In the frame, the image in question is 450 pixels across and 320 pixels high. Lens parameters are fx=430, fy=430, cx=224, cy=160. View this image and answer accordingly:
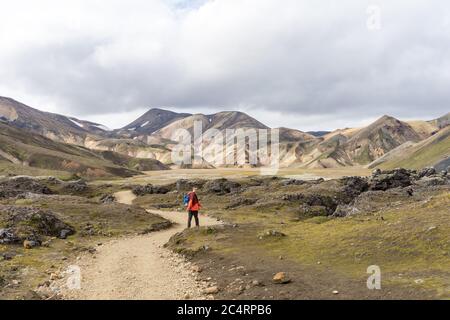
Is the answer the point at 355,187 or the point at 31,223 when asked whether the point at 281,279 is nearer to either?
the point at 31,223

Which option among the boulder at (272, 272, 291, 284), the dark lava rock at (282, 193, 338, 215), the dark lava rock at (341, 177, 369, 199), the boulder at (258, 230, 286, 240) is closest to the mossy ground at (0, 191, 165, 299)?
the boulder at (272, 272, 291, 284)

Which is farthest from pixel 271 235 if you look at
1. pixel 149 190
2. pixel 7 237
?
pixel 149 190

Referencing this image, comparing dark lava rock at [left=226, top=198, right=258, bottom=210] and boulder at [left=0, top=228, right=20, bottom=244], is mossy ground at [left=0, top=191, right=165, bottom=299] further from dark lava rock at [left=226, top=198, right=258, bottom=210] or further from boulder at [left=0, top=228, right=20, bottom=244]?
dark lava rock at [left=226, top=198, right=258, bottom=210]

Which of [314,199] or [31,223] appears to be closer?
[31,223]

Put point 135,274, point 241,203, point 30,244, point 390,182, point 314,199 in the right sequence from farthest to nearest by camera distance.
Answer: point 390,182
point 241,203
point 314,199
point 30,244
point 135,274

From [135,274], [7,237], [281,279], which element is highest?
[7,237]

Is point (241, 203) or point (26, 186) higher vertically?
point (26, 186)

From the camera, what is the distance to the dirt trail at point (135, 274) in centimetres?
2142

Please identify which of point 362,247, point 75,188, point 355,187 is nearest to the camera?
point 362,247

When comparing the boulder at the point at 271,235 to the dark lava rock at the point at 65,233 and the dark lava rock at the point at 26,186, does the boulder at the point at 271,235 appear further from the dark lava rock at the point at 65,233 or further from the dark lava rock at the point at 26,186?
the dark lava rock at the point at 26,186

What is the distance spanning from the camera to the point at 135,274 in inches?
1016

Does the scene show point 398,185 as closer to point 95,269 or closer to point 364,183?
point 364,183

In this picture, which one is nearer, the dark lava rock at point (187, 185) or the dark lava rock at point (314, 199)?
the dark lava rock at point (314, 199)

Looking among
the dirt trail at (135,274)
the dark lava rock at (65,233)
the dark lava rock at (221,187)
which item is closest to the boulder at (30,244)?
the dirt trail at (135,274)
